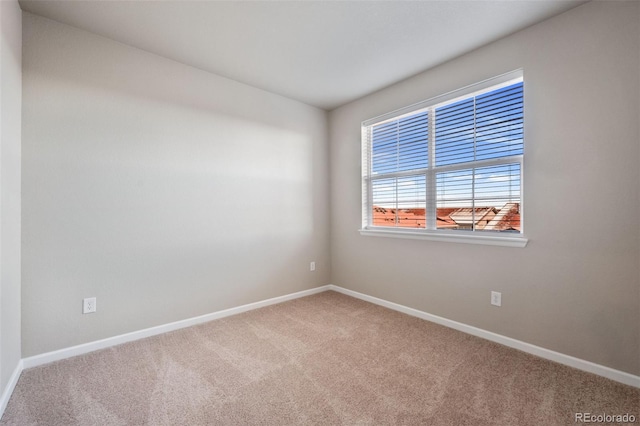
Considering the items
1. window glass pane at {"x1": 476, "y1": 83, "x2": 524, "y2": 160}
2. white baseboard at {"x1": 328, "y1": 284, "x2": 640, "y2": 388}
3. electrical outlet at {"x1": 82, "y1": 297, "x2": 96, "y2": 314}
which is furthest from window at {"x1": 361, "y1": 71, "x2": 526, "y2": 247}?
electrical outlet at {"x1": 82, "y1": 297, "x2": 96, "y2": 314}

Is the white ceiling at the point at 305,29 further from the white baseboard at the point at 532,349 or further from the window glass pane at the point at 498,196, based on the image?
the white baseboard at the point at 532,349

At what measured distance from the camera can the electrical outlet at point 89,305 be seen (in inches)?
86.7

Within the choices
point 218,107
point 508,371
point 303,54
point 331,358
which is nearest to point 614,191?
point 508,371

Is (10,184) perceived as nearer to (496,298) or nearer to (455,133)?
(455,133)

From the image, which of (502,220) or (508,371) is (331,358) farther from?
(502,220)

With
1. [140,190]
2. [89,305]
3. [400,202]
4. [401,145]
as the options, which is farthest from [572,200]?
[89,305]

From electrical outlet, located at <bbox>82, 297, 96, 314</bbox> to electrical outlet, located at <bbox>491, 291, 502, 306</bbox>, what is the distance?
10.7 ft

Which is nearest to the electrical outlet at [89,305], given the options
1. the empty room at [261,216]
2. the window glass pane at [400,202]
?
the empty room at [261,216]

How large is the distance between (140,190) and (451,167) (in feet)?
9.32

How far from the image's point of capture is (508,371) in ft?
6.31

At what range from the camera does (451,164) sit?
8.84 ft

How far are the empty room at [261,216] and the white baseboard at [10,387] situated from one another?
0.08 ft

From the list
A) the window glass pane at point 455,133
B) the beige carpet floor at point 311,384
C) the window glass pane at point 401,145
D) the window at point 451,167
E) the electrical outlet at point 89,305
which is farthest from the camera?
the window glass pane at point 401,145

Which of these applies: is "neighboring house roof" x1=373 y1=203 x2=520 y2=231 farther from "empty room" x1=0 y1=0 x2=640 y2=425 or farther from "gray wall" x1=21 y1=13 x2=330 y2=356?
"gray wall" x1=21 y1=13 x2=330 y2=356
